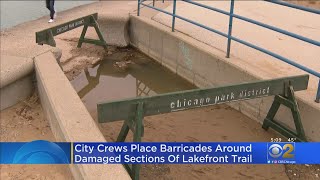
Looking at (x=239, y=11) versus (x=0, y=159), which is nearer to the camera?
(x=0, y=159)

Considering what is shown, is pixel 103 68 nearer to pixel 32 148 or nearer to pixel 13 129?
pixel 13 129

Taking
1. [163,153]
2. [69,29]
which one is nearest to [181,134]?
[163,153]

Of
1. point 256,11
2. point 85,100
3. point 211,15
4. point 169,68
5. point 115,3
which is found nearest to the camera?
point 85,100

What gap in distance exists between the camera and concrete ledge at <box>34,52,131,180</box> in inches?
133

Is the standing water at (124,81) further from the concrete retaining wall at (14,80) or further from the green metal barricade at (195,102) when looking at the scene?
the green metal barricade at (195,102)

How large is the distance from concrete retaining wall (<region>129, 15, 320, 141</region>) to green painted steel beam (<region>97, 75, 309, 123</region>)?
41 centimetres

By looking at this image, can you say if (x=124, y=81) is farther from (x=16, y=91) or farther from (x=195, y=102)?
(x=195, y=102)

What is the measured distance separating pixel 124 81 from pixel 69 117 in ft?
9.98

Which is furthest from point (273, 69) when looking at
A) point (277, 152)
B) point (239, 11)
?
point (239, 11)

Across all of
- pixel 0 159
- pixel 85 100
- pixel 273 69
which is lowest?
pixel 85 100

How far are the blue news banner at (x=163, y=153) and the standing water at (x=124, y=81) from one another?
1.93 meters

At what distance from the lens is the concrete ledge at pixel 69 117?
3.38m

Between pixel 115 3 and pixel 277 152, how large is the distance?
10105 millimetres

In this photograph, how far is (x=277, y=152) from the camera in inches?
164
